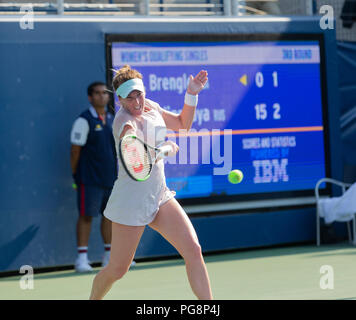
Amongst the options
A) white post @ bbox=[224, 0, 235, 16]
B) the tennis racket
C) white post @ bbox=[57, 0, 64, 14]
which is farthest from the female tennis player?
white post @ bbox=[224, 0, 235, 16]

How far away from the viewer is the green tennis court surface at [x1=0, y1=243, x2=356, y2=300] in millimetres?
7488

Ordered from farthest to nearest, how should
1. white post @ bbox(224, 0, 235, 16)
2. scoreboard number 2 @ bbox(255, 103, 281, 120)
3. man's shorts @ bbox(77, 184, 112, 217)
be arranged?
1. white post @ bbox(224, 0, 235, 16)
2. scoreboard number 2 @ bbox(255, 103, 281, 120)
3. man's shorts @ bbox(77, 184, 112, 217)

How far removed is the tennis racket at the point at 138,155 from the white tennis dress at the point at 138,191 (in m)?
0.21

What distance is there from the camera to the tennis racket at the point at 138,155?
520cm

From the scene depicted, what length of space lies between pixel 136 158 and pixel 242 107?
5.63m

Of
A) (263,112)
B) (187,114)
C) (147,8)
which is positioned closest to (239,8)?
(147,8)

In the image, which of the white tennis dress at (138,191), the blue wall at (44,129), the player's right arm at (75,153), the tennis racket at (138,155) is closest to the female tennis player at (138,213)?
the white tennis dress at (138,191)

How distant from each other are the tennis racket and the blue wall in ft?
15.0

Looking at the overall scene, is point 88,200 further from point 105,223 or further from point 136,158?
point 136,158

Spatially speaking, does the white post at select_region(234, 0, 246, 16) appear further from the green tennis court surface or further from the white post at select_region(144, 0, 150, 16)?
the green tennis court surface

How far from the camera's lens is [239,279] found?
27.7ft

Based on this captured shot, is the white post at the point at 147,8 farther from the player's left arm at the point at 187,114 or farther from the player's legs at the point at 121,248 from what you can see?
the player's legs at the point at 121,248

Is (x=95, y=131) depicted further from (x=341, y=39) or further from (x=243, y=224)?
(x=341, y=39)

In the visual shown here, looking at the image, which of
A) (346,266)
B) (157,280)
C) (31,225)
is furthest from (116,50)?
(346,266)
